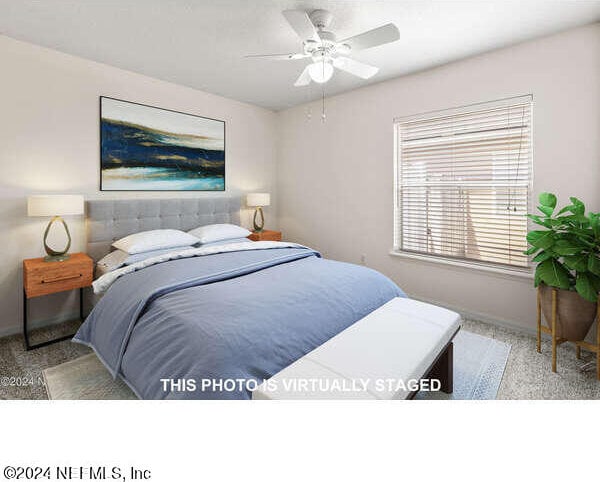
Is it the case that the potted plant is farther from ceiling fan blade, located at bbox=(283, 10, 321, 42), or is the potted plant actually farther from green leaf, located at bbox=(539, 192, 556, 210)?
ceiling fan blade, located at bbox=(283, 10, 321, 42)

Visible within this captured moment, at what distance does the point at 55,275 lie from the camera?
2475 mm

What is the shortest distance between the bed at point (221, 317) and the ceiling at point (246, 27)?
66.2 inches

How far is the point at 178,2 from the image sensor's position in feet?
6.60

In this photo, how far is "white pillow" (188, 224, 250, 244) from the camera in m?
3.31

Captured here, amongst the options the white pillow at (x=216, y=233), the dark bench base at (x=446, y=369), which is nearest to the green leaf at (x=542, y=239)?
the dark bench base at (x=446, y=369)

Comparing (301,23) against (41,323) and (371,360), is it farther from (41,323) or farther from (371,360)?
(41,323)

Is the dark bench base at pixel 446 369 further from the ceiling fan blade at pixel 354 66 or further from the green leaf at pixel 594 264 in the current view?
the ceiling fan blade at pixel 354 66

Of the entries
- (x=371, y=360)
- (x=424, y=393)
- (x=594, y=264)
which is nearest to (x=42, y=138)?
(x=371, y=360)

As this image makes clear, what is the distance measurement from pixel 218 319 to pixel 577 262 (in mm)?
2159

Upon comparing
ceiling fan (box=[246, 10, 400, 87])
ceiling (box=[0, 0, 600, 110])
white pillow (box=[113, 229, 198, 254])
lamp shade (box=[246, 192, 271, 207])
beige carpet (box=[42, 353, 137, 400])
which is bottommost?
beige carpet (box=[42, 353, 137, 400])

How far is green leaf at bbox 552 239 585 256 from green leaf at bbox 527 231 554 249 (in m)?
0.04

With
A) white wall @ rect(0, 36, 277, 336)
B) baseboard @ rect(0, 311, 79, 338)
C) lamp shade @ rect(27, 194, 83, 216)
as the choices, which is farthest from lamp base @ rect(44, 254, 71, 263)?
baseboard @ rect(0, 311, 79, 338)
